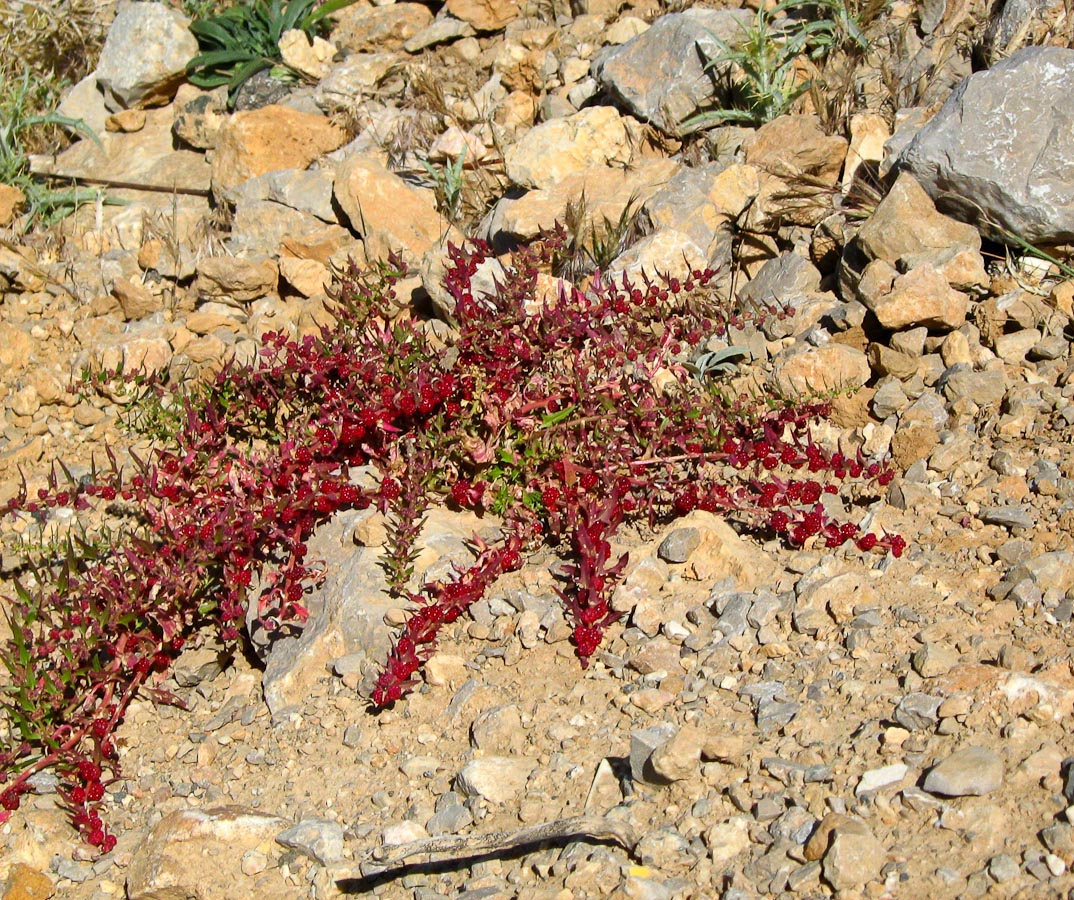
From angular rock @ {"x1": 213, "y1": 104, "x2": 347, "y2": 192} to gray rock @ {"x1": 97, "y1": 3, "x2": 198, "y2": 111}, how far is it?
1235mm

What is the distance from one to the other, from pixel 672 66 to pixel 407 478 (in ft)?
11.2

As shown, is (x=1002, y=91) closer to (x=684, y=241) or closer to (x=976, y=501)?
(x=684, y=241)

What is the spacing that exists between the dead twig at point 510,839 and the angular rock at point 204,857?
1.32ft

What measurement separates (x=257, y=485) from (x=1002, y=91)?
385 cm

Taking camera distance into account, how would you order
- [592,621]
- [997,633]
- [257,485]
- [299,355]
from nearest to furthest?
[997,633] → [592,621] → [257,485] → [299,355]

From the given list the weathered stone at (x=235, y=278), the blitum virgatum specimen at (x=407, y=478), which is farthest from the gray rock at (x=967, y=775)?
the weathered stone at (x=235, y=278)

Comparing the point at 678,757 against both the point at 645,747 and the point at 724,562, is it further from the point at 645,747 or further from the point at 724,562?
the point at 724,562

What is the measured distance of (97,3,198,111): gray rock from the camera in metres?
8.20

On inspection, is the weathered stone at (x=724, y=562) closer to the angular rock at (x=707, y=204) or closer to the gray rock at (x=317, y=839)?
the gray rock at (x=317, y=839)

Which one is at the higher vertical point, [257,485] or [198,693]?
[257,485]

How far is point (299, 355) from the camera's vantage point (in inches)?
201

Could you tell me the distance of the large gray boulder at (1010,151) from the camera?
16.4 ft

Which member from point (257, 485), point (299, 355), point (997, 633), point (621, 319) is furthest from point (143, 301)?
point (997, 633)

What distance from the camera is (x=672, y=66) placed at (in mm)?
6617
